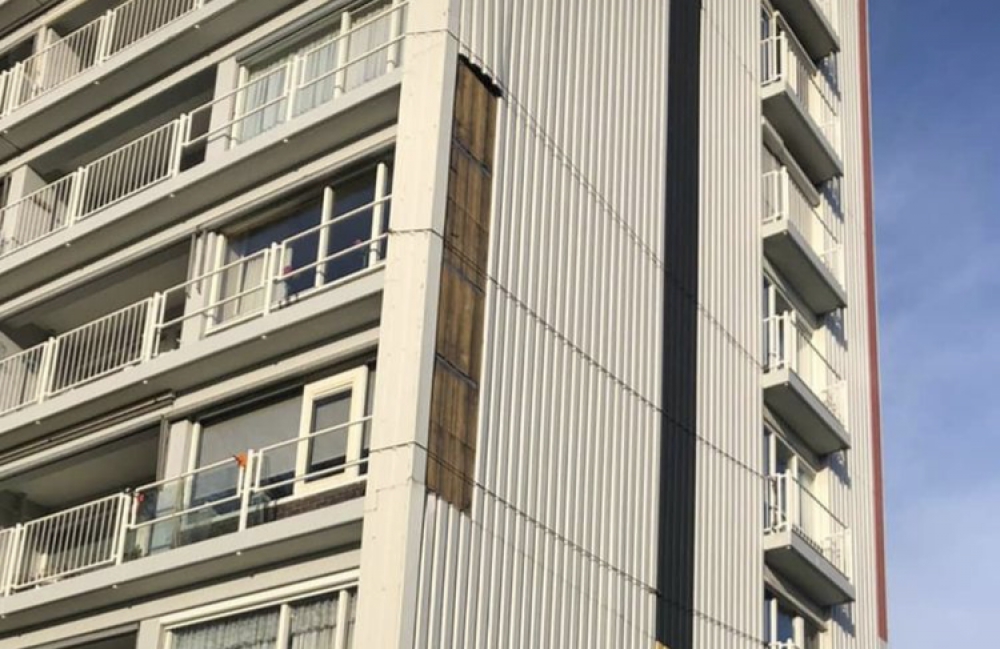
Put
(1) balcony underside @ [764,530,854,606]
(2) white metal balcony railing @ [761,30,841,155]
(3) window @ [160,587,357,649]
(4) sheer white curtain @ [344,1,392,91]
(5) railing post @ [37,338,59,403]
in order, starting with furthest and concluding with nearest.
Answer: (2) white metal balcony railing @ [761,30,841,155] < (1) balcony underside @ [764,530,854,606] < (5) railing post @ [37,338,59,403] < (4) sheer white curtain @ [344,1,392,91] < (3) window @ [160,587,357,649]

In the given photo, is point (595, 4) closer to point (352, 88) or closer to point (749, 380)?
point (352, 88)

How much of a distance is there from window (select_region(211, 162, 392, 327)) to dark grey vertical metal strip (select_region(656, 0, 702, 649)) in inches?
241

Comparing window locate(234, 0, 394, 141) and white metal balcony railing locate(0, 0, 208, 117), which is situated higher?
white metal balcony railing locate(0, 0, 208, 117)

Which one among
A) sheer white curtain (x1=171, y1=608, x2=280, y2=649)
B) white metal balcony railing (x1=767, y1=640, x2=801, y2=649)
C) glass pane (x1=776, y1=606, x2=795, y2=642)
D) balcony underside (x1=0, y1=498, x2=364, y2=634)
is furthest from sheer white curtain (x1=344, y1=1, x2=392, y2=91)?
glass pane (x1=776, y1=606, x2=795, y2=642)

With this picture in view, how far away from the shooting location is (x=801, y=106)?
117 ft

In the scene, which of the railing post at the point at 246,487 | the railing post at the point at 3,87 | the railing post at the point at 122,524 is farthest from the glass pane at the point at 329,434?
the railing post at the point at 3,87

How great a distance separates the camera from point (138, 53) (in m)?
30.9

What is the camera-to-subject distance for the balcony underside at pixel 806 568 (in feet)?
98.4

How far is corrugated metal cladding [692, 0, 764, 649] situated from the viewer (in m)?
28.5

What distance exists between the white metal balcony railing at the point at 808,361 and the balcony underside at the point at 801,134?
4192 millimetres

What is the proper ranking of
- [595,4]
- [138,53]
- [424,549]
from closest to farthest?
1. [424,549]
2. [595,4]
3. [138,53]

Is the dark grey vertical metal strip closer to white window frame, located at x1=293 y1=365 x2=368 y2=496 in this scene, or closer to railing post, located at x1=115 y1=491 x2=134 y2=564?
white window frame, located at x1=293 y1=365 x2=368 y2=496

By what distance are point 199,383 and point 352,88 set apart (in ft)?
17.1

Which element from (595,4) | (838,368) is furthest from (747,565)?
(595,4)
